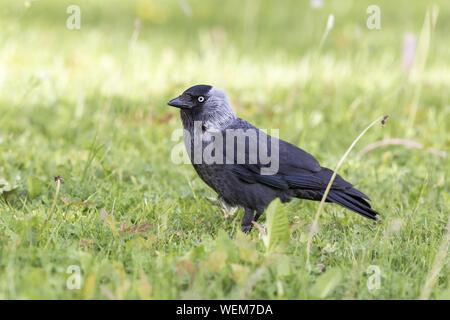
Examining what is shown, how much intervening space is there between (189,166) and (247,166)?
1094 mm

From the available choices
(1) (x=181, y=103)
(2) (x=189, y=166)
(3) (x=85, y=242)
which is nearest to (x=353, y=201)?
(1) (x=181, y=103)

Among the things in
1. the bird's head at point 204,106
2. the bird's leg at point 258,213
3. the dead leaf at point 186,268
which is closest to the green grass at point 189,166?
the dead leaf at point 186,268

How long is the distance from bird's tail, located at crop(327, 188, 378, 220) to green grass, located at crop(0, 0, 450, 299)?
0.29 ft

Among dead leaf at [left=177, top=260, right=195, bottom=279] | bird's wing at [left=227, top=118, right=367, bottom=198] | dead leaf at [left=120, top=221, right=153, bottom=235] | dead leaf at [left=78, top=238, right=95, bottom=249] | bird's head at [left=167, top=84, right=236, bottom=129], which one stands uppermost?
bird's head at [left=167, top=84, right=236, bottom=129]

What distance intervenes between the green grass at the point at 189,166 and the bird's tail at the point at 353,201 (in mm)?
90

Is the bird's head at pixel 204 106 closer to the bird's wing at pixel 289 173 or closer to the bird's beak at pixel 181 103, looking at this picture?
the bird's beak at pixel 181 103

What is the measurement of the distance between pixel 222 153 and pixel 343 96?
9.79 ft

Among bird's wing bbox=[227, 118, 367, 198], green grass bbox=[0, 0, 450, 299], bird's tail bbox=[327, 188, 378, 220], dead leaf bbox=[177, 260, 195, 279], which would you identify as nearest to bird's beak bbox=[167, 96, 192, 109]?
bird's wing bbox=[227, 118, 367, 198]

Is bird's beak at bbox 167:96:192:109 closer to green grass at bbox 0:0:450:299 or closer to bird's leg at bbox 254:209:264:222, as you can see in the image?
green grass at bbox 0:0:450:299

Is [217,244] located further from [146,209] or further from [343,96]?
[343,96]

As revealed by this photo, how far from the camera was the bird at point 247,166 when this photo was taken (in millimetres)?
3648

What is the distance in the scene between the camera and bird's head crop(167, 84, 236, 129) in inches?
152

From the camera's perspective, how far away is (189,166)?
185 inches
